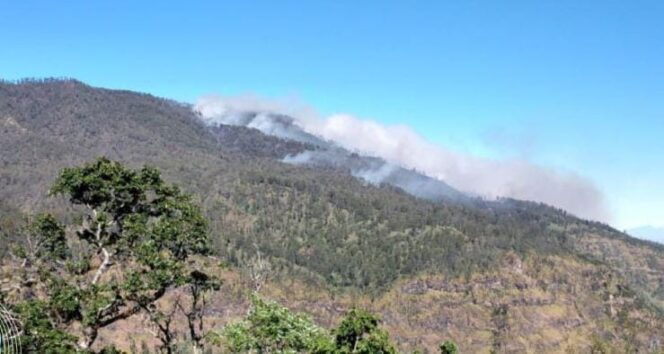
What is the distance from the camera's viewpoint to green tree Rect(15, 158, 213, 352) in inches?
1524

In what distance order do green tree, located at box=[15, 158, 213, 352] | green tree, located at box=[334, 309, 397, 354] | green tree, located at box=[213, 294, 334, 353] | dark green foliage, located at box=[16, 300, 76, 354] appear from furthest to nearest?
green tree, located at box=[213, 294, 334, 353], green tree, located at box=[334, 309, 397, 354], green tree, located at box=[15, 158, 213, 352], dark green foliage, located at box=[16, 300, 76, 354]

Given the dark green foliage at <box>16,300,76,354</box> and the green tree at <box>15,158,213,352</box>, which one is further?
the green tree at <box>15,158,213,352</box>

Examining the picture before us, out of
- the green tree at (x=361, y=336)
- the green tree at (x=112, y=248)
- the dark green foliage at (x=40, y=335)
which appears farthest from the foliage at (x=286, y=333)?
the dark green foliage at (x=40, y=335)

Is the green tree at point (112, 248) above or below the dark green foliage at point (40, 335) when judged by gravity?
above

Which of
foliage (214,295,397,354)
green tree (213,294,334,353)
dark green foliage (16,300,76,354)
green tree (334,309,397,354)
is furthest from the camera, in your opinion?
green tree (213,294,334,353)

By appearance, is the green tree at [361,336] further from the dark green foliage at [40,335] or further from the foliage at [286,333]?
the dark green foliage at [40,335]

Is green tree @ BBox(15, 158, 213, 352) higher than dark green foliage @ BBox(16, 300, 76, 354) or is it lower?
higher

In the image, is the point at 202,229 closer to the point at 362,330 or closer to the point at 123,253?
the point at 123,253

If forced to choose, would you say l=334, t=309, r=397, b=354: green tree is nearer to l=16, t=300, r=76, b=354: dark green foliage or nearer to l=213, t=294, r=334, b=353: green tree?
l=213, t=294, r=334, b=353: green tree

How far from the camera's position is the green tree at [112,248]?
38.7m

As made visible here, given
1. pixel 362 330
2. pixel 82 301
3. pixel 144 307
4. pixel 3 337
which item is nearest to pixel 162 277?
pixel 144 307

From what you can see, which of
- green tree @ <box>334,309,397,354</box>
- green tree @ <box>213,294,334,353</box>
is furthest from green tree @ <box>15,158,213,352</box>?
green tree @ <box>334,309,397,354</box>

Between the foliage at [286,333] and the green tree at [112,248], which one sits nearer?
the green tree at [112,248]

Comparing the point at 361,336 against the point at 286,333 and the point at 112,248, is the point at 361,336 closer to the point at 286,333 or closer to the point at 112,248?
the point at 286,333
